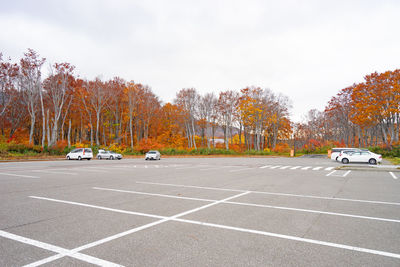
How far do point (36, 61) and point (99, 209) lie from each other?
127 ft

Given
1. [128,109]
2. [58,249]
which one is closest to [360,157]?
[58,249]

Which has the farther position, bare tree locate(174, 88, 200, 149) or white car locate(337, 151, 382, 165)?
bare tree locate(174, 88, 200, 149)

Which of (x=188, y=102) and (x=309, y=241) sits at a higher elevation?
(x=188, y=102)

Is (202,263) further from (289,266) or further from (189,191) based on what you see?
(189,191)

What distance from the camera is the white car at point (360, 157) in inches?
958

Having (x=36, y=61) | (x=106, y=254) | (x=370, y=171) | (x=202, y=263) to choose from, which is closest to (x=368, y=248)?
(x=202, y=263)

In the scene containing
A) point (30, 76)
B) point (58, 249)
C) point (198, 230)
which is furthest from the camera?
point (30, 76)

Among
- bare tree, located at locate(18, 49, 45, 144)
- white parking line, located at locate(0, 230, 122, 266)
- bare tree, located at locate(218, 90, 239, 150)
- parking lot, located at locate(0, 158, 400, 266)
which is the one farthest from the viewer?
bare tree, located at locate(218, 90, 239, 150)

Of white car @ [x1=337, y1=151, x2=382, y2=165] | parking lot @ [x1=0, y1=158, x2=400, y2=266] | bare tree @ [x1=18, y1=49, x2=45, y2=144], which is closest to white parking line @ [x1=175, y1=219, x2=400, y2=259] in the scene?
parking lot @ [x1=0, y1=158, x2=400, y2=266]

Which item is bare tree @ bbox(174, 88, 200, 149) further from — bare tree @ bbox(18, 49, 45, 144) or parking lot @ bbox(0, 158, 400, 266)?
parking lot @ bbox(0, 158, 400, 266)

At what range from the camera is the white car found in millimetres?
24344

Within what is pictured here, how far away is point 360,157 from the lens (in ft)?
82.4

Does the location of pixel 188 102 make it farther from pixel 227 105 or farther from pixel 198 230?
pixel 198 230

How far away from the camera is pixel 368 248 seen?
3748 millimetres
